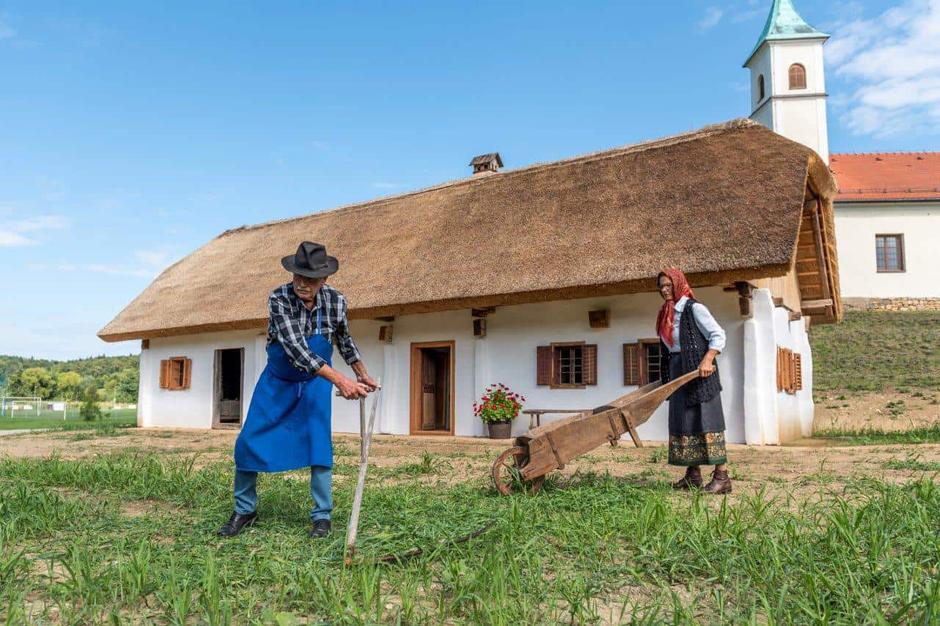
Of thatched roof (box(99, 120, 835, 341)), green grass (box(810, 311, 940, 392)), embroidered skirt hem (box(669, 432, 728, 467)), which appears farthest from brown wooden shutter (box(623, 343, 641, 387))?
green grass (box(810, 311, 940, 392))

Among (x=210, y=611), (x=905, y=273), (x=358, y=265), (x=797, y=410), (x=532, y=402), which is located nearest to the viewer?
(x=210, y=611)

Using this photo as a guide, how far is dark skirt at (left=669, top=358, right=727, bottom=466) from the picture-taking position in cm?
467

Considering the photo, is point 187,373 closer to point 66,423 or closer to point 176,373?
point 176,373

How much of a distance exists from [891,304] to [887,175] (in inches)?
193

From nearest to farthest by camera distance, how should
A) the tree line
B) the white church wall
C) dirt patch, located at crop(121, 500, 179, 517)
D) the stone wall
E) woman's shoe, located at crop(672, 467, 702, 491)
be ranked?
dirt patch, located at crop(121, 500, 179, 517) → woman's shoe, located at crop(672, 467, 702, 491) → the stone wall → the white church wall → the tree line

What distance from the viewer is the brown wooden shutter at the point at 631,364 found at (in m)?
9.79

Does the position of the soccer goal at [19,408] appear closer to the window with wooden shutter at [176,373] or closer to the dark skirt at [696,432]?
the window with wooden shutter at [176,373]

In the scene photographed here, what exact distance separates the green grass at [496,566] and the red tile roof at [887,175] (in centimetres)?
2476

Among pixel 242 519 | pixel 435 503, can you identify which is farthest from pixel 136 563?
pixel 435 503

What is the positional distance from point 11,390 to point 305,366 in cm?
4111

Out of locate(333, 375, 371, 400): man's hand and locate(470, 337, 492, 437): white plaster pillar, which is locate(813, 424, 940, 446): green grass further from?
locate(333, 375, 371, 400): man's hand

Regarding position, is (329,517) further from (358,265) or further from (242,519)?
(358,265)

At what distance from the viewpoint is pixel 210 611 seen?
7.34ft

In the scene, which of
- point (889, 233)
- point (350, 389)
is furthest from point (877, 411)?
point (889, 233)
